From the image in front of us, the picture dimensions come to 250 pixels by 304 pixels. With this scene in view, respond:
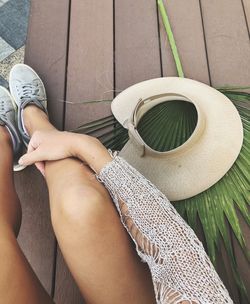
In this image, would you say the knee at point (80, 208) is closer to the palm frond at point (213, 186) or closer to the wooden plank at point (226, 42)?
the palm frond at point (213, 186)

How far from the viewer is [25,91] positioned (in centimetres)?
121

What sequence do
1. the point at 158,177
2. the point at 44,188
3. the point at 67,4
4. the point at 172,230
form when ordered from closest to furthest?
the point at 172,230 → the point at 158,177 → the point at 44,188 → the point at 67,4

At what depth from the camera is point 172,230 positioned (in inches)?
29.5

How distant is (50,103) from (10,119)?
0.13m

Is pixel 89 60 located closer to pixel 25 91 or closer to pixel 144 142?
pixel 25 91

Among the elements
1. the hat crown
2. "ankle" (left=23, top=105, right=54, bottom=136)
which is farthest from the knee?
"ankle" (left=23, top=105, right=54, bottom=136)

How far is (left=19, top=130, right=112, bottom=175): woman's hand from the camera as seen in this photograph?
35.2 inches

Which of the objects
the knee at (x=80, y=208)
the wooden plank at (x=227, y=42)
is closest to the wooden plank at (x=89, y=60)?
the wooden plank at (x=227, y=42)

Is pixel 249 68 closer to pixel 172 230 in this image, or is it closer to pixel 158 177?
pixel 158 177

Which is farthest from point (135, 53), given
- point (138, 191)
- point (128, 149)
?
point (138, 191)

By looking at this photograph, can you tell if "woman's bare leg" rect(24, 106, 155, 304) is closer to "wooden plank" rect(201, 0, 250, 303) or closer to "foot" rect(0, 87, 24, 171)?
"foot" rect(0, 87, 24, 171)

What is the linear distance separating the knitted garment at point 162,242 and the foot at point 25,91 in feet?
1.32

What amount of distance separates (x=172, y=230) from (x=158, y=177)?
0.76 feet

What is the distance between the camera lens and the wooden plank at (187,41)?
1.27 m
